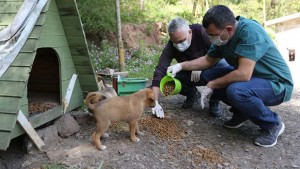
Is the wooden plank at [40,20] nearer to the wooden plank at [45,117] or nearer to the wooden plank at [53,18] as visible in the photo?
the wooden plank at [53,18]

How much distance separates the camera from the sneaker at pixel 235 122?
4340 mm

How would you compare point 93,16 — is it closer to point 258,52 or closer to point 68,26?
point 68,26

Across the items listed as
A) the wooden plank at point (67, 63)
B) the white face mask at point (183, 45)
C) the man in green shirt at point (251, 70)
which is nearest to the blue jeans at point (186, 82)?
the white face mask at point (183, 45)

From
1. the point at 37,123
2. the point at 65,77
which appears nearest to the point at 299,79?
the point at 65,77

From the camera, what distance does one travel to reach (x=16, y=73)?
3.35 metres

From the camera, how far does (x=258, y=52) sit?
11.8 feet

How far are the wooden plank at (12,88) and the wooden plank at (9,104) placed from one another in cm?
4

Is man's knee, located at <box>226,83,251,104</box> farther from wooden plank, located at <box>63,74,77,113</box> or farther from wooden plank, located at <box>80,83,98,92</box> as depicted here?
wooden plank, located at <box>63,74,77,113</box>

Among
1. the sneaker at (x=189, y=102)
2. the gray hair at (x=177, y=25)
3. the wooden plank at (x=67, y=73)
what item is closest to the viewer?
the gray hair at (x=177, y=25)

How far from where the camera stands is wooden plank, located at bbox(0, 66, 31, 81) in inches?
131

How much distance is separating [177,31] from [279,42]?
9409 millimetres

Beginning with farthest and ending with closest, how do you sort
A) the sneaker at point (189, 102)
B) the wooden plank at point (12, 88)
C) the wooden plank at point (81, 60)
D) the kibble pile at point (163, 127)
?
the sneaker at point (189, 102), the wooden plank at point (81, 60), the kibble pile at point (163, 127), the wooden plank at point (12, 88)

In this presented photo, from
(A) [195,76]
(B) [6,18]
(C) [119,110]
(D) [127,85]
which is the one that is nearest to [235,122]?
(A) [195,76]

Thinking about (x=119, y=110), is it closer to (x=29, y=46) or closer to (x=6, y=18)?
(x=29, y=46)
